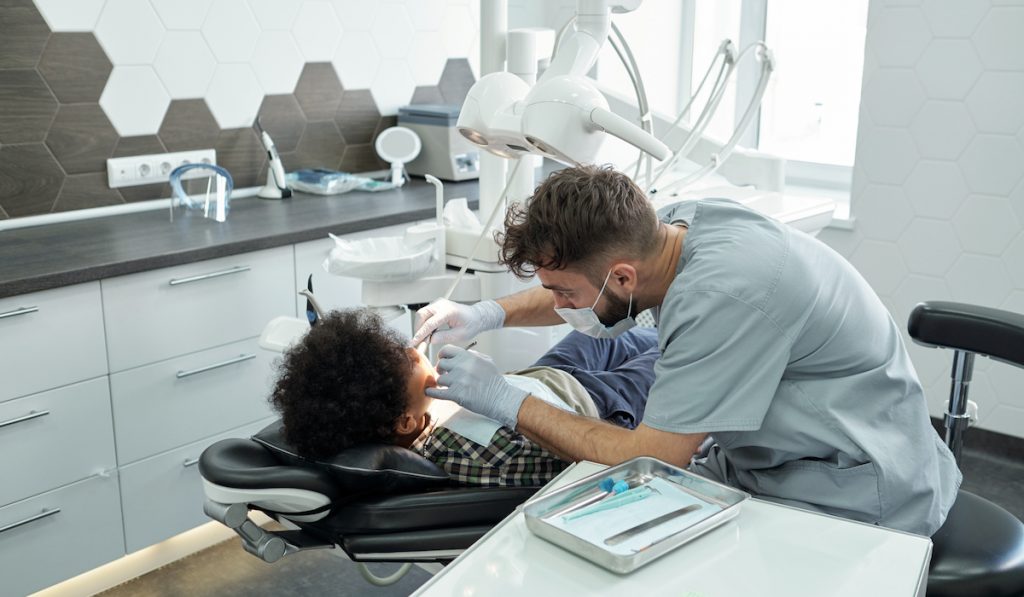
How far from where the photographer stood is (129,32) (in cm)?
259

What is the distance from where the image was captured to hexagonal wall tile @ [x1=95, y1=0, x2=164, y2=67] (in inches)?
99.8

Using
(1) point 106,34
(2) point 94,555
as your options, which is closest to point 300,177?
(1) point 106,34

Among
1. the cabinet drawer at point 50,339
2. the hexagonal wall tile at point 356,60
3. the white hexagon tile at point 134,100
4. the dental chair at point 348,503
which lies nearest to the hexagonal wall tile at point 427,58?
the hexagonal wall tile at point 356,60

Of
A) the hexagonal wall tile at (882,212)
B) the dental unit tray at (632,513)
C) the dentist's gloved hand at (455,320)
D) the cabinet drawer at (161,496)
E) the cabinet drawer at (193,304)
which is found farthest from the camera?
the hexagonal wall tile at (882,212)

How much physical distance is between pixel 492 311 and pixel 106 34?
1.43 metres

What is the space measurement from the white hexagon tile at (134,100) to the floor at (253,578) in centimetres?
122

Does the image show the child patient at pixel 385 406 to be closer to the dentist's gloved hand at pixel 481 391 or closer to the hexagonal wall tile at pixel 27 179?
the dentist's gloved hand at pixel 481 391

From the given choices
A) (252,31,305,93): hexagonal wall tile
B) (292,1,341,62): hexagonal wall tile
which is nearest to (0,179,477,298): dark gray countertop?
(252,31,305,93): hexagonal wall tile

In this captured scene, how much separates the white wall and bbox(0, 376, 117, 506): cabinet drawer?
2.45 m

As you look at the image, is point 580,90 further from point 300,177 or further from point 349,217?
point 300,177

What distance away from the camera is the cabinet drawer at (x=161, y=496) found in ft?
7.48

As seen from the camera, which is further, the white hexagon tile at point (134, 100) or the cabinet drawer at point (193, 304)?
the white hexagon tile at point (134, 100)

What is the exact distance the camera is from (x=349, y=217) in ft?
8.82

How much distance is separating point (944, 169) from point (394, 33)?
1932 mm
